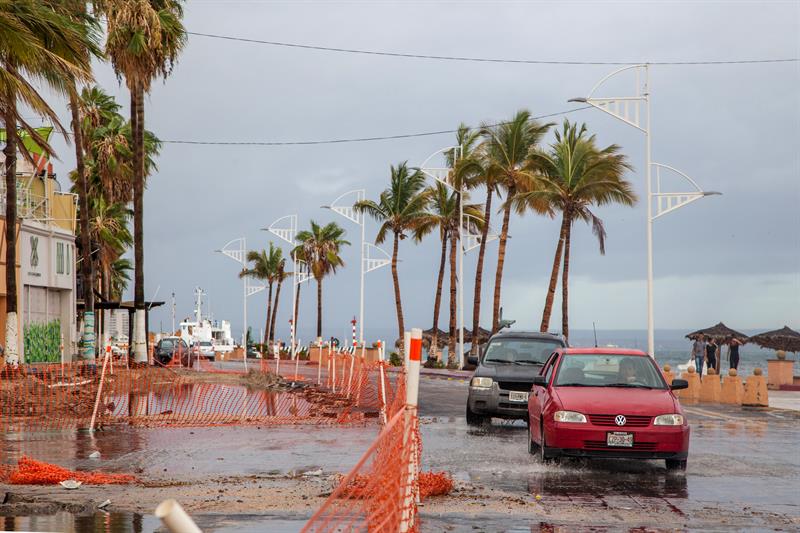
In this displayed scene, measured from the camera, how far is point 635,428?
14109 mm

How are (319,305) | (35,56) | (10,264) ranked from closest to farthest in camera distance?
1. (35,56)
2. (10,264)
3. (319,305)

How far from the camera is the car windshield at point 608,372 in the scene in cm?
1542

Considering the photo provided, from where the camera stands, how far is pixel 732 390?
32.5 meters

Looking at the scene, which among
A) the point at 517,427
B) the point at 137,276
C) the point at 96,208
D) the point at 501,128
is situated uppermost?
the point at 501,128

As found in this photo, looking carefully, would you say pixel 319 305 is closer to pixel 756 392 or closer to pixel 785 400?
pixel 785 400

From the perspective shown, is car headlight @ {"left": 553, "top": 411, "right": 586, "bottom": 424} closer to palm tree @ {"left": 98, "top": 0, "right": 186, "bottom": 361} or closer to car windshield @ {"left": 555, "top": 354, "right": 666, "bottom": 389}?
car windshield @ {"left": 555, "top": 354, "right": 666, "bottom": 389}

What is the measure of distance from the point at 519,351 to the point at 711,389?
1370 cm

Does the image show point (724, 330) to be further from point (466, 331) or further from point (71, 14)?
point (71, 14)

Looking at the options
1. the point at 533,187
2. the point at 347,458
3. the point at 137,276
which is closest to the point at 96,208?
the point at 137,276

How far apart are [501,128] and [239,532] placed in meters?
51.0

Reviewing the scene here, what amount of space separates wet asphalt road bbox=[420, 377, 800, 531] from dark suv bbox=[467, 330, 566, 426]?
433 millimetres

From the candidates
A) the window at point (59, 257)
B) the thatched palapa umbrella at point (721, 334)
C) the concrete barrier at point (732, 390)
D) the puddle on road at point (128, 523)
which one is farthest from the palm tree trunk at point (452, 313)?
the puddle on road at point (128, 523)

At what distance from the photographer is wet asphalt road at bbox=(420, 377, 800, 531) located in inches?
442

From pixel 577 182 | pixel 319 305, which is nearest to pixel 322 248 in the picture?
pixel 319 305
